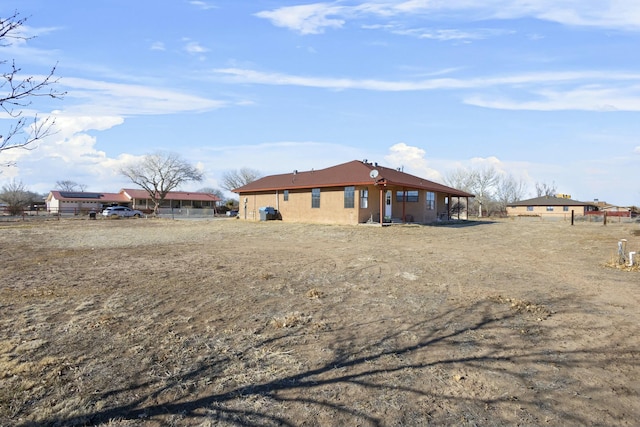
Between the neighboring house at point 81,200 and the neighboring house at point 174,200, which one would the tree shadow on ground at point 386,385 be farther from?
the neighboring house at point 174,200

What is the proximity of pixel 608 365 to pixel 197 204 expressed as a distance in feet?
253

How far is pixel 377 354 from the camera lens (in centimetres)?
466

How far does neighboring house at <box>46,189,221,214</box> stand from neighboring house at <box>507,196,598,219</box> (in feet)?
170

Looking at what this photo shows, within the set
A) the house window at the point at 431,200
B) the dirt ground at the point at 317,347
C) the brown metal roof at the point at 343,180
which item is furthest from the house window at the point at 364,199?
the dirt ground at the point at 317,347

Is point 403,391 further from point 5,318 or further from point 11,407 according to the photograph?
point 5,318

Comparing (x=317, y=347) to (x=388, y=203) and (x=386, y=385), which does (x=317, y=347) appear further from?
(x=388, y=203)

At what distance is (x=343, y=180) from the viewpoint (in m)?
26.7

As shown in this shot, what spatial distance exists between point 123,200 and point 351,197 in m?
58.3

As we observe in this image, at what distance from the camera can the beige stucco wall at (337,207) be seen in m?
26.1

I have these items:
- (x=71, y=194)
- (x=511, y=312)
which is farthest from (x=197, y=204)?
(x=511, y=312)

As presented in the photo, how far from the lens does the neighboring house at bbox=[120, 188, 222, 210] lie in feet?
235

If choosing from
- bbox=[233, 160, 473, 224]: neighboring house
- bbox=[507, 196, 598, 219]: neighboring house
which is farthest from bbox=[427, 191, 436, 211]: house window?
bbox=[507, 196, 598, 219]: neighboring house

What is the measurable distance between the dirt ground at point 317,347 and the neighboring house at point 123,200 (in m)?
62.6

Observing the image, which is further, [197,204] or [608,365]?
[197,204]
